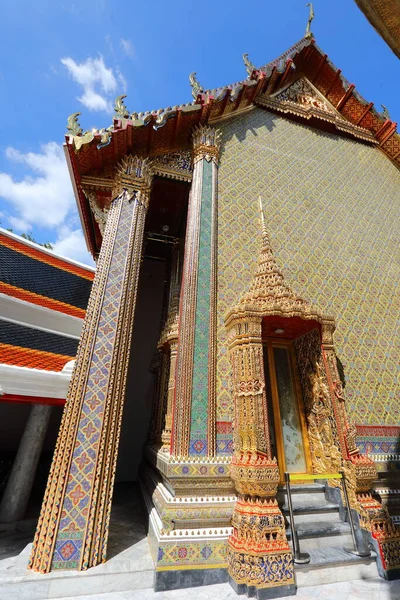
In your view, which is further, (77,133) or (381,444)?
(77,133)

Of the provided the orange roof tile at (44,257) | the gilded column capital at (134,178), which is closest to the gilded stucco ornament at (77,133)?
the gilded column capital at (134,178)

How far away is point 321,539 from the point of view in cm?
294

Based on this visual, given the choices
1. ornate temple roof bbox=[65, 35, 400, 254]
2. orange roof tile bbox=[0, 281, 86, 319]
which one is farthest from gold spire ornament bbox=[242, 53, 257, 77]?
orange roof tile bbox=[0, 281, 86, 319]

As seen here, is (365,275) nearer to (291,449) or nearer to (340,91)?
(291,449)

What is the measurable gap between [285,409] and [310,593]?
5.78 feet

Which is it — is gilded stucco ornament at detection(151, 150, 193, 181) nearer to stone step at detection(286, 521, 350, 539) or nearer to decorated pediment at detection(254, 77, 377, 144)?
decorated pediment at detection(254, 77, 377, 144)

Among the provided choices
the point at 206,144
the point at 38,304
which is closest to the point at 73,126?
the point at 206,144

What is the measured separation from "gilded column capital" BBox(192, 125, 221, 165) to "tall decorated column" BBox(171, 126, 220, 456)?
10 cm

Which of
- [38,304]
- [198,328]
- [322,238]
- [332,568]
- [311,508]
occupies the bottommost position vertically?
[332,568]

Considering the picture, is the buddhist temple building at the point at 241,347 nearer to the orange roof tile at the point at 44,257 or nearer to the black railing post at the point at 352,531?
the black railing post at the point at 352,531

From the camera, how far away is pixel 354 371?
4352 millimetres

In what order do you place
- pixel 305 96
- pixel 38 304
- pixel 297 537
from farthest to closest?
pixel 305 96 → pixel 38 304 → pixel 297 537

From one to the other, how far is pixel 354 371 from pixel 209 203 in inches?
128

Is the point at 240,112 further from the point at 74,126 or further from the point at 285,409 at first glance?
the point at 285,409
